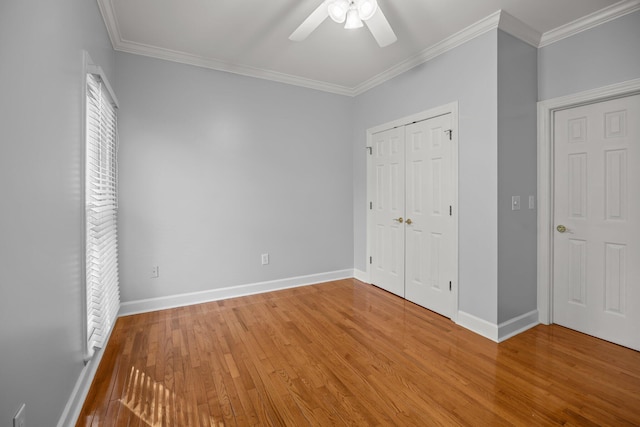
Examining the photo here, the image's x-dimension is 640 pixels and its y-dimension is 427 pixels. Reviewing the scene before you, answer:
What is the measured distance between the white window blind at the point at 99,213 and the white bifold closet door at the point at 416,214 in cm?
289

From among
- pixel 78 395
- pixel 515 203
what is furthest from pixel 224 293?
pixel 515 203

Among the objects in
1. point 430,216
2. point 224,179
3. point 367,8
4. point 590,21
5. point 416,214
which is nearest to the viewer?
point 367,8

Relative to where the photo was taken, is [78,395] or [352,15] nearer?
[78,395]

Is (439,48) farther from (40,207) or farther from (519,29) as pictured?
(40,207)

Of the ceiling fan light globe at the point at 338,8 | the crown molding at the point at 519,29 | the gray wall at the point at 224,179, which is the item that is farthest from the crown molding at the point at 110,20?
the crown molding at the point at 519,29

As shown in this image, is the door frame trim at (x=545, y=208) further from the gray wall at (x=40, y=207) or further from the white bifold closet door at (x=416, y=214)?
the gray wall at (x=40, y=207)

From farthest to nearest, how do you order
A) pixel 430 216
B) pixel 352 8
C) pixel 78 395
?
pixel 430 216, pixel 352 8, pixel 78 395

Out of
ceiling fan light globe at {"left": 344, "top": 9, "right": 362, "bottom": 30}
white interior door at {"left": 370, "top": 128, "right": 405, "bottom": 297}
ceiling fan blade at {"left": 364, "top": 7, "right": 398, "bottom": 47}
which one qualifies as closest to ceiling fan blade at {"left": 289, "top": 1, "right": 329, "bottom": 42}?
ceiling fan light globe at {"left": 344, "top": 9, "right": 362, "bottom": 30}

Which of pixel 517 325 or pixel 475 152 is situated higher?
pixel 475 152

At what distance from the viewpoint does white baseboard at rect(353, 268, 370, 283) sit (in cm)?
426

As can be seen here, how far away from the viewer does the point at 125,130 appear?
309cm

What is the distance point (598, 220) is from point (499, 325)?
124 centimetres

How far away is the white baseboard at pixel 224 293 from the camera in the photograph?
3196 millimetres

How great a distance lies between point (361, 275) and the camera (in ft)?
14.3
